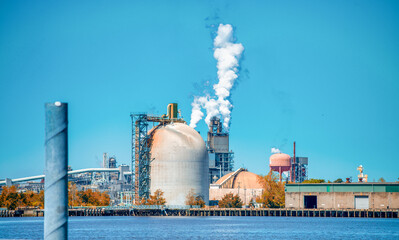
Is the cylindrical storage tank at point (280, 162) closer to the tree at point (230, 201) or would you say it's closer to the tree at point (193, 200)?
the tree at point (230, 201)

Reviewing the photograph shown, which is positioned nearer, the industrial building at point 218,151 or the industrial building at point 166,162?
the industrial building at point 166,162

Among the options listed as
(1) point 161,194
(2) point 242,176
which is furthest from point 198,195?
(2) point 242,176

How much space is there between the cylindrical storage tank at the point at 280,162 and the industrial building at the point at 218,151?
9328 millimetres

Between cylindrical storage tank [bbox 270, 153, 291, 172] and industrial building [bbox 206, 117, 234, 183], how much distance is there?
30.6 feet

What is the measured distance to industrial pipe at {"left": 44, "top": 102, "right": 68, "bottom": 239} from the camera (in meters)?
7.43

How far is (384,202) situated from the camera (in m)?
105

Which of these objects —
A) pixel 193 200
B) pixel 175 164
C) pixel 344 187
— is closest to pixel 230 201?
pixel 193 200

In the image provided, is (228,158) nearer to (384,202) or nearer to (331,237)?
(384,202)

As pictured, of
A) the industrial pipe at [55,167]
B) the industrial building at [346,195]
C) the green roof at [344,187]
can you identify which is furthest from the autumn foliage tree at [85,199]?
the industrial pipe at [55,167]

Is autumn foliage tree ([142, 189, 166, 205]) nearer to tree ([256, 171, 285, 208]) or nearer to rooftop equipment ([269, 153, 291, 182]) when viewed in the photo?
tree ([256, 171, 285, 208])

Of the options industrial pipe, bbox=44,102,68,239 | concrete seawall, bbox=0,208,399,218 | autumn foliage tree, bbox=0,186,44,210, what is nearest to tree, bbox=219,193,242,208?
concrete seawall, bbox=0,208,399,218

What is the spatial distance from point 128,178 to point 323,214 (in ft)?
213

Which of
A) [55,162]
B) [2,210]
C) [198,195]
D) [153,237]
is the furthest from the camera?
[2,210]

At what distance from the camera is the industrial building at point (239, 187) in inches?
5537
